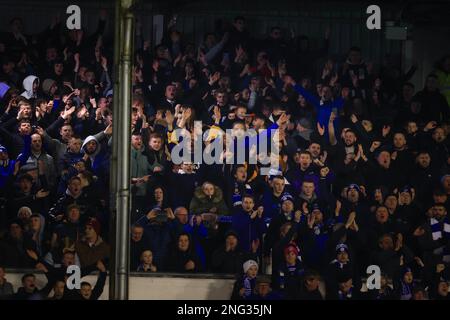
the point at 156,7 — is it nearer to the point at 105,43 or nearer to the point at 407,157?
the point at 105,43

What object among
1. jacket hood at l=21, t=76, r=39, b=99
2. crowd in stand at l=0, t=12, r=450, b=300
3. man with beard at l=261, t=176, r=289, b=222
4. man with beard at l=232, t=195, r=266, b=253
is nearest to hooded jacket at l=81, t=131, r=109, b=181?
crowd in stand at l=0, t=12, r=450, b=300

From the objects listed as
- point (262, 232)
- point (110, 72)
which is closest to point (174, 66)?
point (110, 72)

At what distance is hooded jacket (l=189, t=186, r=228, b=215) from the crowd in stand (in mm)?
15

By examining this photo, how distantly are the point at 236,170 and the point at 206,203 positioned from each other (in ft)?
1.62

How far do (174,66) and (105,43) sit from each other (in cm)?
116

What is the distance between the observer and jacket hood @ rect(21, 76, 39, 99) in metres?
11.3

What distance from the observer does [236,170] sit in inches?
414

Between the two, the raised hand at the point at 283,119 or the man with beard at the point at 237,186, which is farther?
the raised hand at the point at 283,119

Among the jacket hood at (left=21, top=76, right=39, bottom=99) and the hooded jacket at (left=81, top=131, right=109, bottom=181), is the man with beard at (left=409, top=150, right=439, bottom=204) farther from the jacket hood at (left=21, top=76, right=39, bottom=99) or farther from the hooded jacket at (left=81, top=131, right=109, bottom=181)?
the jacket hood at (left=21, top=76, right=39, bottom=99)

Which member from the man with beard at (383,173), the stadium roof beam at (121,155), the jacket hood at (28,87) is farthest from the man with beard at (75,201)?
the man with beard at (383,173)

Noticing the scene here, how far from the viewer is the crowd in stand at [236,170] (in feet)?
33.2

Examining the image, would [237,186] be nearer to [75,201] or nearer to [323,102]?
[323,102]

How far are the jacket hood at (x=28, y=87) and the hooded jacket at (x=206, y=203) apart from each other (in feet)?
7.81

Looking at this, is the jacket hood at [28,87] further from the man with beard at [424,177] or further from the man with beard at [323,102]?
the man with beard at [424,177]
